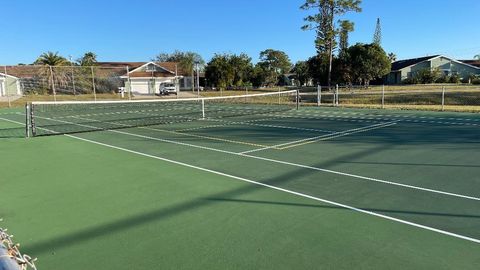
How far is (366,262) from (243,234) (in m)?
1.53

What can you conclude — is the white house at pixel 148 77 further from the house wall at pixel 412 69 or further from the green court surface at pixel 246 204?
the green court surface at pixel 246 204

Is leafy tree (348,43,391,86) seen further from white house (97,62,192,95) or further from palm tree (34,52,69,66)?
palm tree (34,52,69,66)

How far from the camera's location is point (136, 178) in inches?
313

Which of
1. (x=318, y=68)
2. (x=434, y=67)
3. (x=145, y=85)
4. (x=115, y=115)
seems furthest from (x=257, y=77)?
(x=115, y=115)

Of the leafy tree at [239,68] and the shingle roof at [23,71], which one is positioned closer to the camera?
the shingle roof at [23,71]

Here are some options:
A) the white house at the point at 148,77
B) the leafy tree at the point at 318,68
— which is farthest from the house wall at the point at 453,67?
the white house at the point at 148,77

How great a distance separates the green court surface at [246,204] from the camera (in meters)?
4.43

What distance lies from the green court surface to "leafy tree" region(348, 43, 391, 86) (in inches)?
1698

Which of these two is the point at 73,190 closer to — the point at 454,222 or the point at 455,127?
the point at 454,222

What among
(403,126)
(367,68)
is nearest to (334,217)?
(403,126)

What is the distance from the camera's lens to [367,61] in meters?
52.9

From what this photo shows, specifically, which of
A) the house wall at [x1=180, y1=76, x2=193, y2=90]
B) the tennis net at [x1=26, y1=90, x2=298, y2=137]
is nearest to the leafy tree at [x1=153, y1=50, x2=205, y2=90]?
the house wall at [x1=180, y1=76, x2=193, y2=90]

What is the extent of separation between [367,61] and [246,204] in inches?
2000

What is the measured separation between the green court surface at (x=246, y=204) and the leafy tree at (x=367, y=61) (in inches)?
1698
